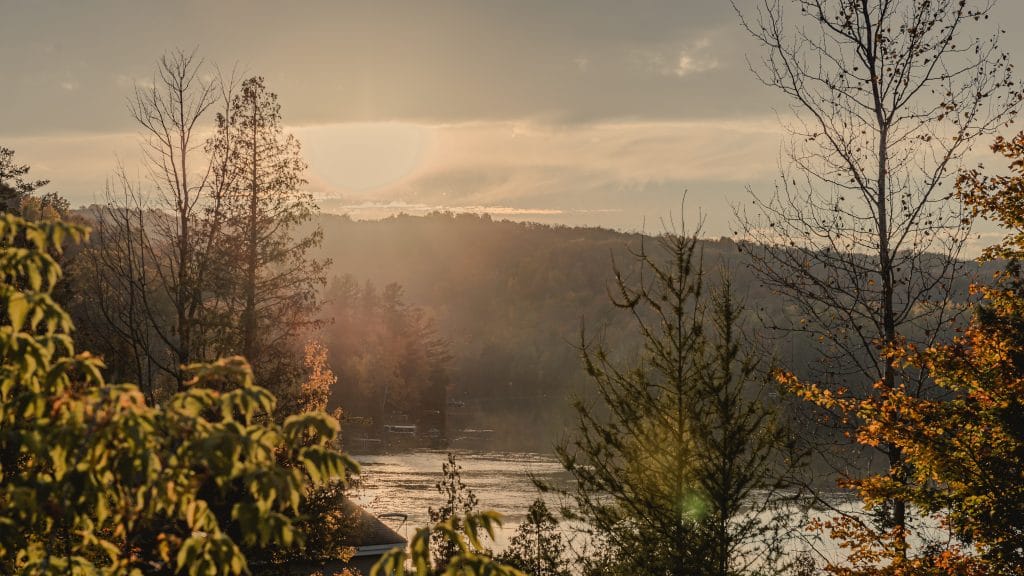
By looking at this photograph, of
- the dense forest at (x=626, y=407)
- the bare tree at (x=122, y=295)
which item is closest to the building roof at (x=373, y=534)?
the dense forest at (x=626, y=407)

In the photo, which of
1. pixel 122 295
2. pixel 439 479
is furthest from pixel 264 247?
pixel 439 479

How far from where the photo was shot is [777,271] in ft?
48.5

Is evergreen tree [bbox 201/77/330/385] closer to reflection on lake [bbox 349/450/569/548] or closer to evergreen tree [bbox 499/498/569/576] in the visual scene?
evergreen tree [bbox 499/498/569/576]

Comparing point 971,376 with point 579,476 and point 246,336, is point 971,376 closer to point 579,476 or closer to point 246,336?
point 579,476

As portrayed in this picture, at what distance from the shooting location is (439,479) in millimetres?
56531

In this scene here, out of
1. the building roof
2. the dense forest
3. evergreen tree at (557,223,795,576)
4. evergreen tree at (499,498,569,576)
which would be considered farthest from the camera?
the building roof

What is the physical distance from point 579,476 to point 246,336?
10.8m

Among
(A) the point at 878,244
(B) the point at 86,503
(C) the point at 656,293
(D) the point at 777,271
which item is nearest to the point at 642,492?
(C) the point at 656,293

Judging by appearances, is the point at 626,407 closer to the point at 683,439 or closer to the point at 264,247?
the point at 683,439

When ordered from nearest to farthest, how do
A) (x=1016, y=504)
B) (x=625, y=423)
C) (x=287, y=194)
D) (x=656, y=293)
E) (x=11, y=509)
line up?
(x=11, y=509)
(x=1016, y=504)
(x=625, y=423)
(x=656, y=293)
(x=287, y=194)

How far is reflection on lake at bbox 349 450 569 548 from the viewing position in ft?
152

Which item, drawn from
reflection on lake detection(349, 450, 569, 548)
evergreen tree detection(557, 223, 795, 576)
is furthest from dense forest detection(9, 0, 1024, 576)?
reflection on lake detection(349, 450, 569, 548)

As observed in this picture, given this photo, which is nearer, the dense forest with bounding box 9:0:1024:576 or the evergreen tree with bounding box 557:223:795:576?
the dense forest with bounding box 9:0:1024:576

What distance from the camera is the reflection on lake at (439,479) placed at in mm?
46438
